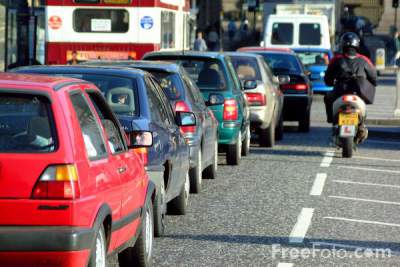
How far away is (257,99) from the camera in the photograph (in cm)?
→ 2088

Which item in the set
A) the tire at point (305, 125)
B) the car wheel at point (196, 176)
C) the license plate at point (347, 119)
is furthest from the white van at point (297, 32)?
the car wheel at point (196, 176)

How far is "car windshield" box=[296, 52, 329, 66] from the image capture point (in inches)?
1526

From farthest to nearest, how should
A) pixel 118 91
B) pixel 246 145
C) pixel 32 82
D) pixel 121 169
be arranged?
pixel 246 145
pixel 118 91
pixel 121 169
pixel 32 82

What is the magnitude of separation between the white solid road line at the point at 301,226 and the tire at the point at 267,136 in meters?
7.79

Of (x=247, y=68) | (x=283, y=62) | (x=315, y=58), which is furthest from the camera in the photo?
(x=315, y=58)

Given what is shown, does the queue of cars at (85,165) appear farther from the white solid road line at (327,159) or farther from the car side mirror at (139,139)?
the white solid road line at (327,159)

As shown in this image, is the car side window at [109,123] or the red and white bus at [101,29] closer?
the car side window at [109,123]

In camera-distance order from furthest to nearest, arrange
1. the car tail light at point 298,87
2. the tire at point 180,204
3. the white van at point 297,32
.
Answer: the white van at point 297,32 < the car tail light at point 298,87 < the tire at point 180,204

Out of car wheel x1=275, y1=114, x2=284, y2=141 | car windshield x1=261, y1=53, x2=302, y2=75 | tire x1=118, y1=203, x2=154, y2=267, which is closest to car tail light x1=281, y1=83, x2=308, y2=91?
car windshield x1=261, y1=53, x2=302, y2=75

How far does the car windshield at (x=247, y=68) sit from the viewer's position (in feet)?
69.3

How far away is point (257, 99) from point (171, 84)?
6.61 m

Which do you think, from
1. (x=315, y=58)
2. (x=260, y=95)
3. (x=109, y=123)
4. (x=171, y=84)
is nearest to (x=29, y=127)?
(x=109, y=123)

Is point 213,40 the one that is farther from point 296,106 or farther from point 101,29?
point 296,106

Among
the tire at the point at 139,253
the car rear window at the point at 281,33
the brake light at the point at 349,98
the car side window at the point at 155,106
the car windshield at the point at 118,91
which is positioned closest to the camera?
the tire at the point at 139,253
